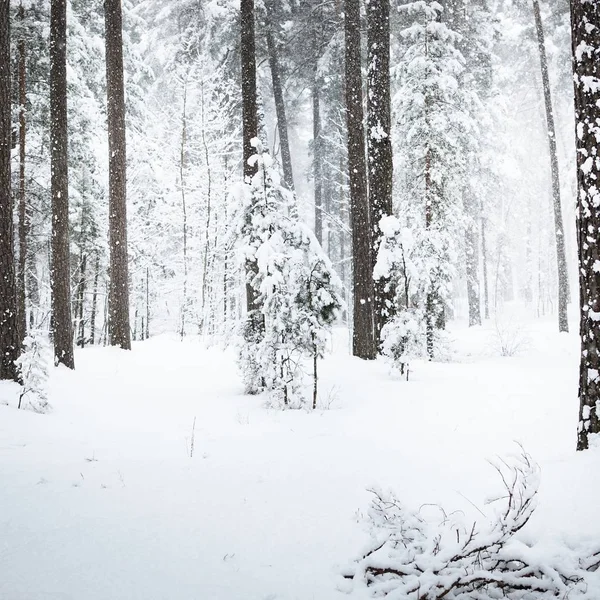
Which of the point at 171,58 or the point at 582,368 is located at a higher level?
the point at 171,58

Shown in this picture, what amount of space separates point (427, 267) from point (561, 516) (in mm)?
8317

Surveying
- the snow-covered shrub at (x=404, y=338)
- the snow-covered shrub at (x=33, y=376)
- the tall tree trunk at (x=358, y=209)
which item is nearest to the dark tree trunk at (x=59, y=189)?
the snow-covered shrub at (x=33, y=376)

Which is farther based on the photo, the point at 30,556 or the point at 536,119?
the point at 536,119

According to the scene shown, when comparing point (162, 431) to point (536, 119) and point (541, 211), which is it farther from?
point (541, 211)

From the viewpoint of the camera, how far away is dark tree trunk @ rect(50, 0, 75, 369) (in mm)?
8695

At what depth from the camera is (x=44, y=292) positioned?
66.7ft

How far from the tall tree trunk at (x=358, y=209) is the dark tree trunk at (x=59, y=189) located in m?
5.94

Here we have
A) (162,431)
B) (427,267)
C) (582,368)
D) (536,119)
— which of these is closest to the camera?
(582,368)

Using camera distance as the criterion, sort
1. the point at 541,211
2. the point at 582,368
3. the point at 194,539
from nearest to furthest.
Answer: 1. the point at 194,539
2. the point at 582,368
3. the point at 541,211

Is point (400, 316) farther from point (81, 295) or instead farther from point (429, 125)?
point (81, 295)

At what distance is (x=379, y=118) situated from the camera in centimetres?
919

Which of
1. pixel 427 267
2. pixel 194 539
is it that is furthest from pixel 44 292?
pixel 194 539

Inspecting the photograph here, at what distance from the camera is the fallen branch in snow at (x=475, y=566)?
1.96 meters

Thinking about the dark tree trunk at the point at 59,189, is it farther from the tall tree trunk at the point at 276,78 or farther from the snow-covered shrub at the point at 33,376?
the tall tree trunk at the point at 276,78
